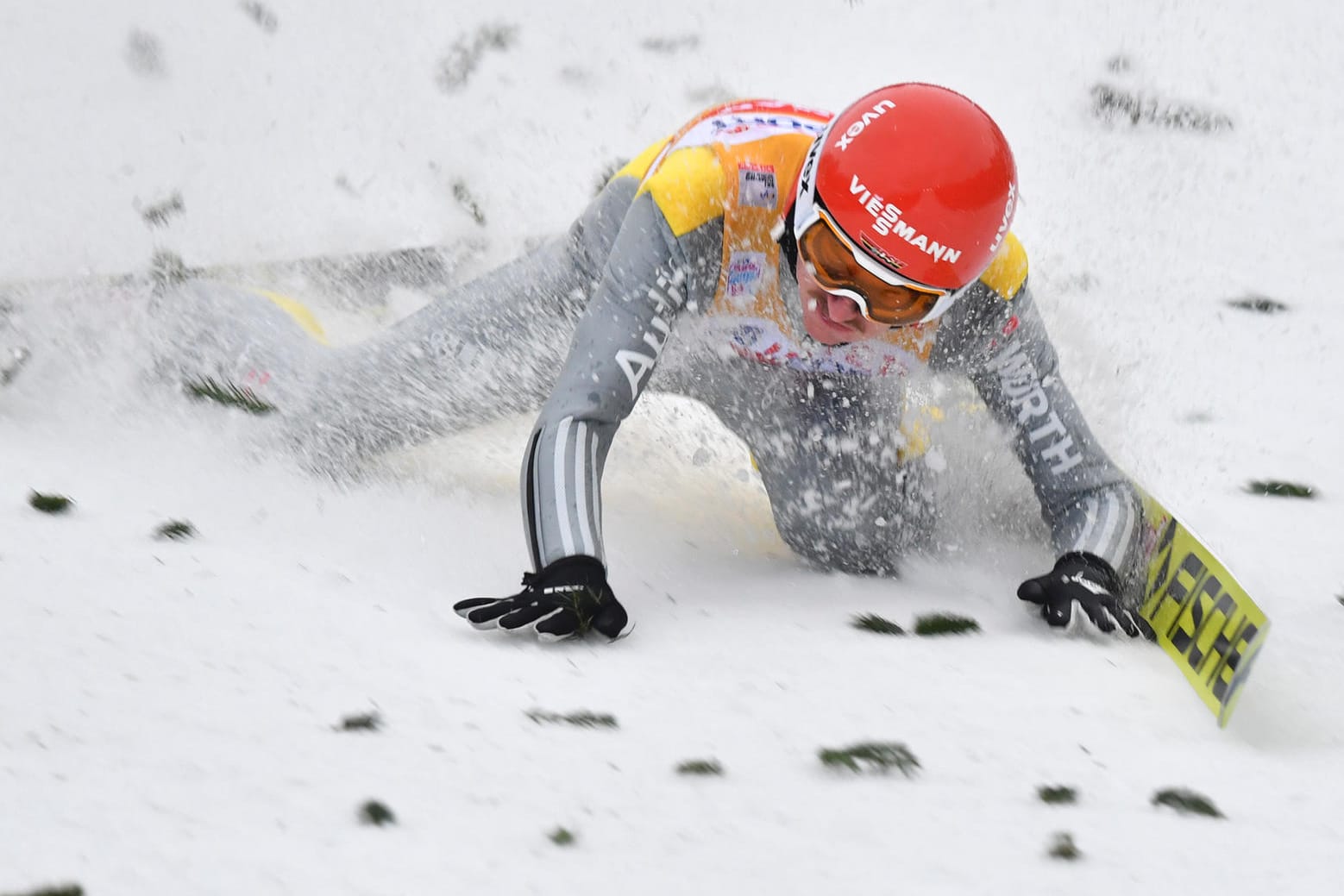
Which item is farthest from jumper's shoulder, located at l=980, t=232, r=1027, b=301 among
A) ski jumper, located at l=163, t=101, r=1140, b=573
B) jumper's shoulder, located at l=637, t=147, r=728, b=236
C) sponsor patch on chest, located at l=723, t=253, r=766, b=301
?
jumper's shoulder, located at l=637, t=147, r=728, b=236

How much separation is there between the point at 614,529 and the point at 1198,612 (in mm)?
1332

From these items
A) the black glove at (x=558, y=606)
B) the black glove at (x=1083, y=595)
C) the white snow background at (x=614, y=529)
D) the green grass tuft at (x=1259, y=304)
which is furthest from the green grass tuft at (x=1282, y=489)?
the black glove at (x=558, y=606)

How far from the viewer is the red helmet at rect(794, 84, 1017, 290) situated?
8.26 feet

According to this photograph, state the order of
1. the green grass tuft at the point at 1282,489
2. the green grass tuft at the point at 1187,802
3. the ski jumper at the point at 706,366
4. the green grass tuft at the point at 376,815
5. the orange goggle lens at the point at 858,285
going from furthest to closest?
the green grass tuft at the point at 1282,489
the ski jumper at the point at 706,366
the orange goggle lens at the point at 858,285
the green grass tuft at the point at 1187,802
the green grass tuft at the point at 376,815

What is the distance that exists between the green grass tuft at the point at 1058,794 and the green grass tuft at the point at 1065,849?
0.12 metres

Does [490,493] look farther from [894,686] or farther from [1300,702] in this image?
[1300,702]

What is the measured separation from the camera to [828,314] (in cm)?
275

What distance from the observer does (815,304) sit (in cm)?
275

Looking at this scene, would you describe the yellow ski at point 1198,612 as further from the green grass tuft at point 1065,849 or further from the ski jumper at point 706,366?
the green grass tuft at point 1065,849

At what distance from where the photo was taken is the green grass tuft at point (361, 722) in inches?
83.2

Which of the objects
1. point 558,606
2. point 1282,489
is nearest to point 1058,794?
point 558,606

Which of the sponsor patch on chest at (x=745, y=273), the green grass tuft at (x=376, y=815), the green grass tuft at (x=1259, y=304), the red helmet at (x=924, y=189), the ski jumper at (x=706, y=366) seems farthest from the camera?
the green grass tuft at (x=1259, y=304)

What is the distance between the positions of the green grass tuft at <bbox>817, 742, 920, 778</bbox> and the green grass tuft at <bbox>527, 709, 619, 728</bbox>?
356 mm

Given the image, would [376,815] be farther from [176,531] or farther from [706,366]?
[706,366]
